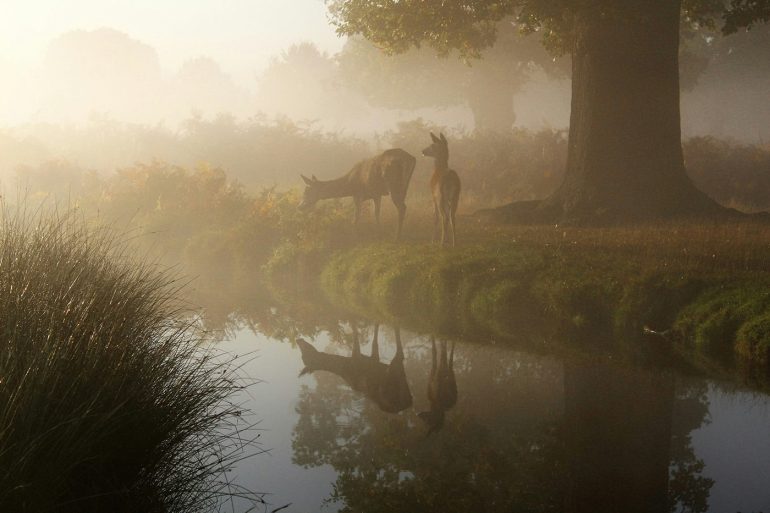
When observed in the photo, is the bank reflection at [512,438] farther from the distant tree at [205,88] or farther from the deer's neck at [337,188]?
the distant tree at [205,88]

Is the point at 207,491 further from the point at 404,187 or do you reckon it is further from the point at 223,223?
the point at 223,223

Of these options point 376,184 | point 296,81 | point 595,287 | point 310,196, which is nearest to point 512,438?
point 595,287

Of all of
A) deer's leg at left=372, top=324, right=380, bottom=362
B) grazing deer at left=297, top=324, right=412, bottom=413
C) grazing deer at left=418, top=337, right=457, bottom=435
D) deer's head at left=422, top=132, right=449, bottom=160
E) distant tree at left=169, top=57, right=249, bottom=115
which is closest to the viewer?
grazing deer at left=418, top=337, right=457, bottom=435

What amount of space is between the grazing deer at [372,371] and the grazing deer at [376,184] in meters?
6.36

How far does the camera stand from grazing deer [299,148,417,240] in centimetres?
1858

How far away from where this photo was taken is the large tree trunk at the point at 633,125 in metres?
17.8

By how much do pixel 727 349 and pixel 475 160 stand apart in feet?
56.1

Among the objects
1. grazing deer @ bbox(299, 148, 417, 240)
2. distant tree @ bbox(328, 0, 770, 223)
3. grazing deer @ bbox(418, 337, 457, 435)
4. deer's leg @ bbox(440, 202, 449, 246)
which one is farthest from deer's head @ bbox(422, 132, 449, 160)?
grazing deer @ bbox(418, 337, 457, 435)

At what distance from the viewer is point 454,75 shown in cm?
4362

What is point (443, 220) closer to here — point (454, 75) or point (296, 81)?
point (454, 75)

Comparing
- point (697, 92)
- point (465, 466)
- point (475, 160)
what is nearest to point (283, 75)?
point (697, 92)

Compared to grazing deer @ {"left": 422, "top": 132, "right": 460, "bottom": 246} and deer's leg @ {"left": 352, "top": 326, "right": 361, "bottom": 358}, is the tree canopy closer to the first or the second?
grazing deer @ {"left": 422, "top": 132, "right": 460, "bottom": 246}

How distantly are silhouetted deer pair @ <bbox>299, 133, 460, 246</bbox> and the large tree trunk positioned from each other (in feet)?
10.8

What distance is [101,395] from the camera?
5.78m
